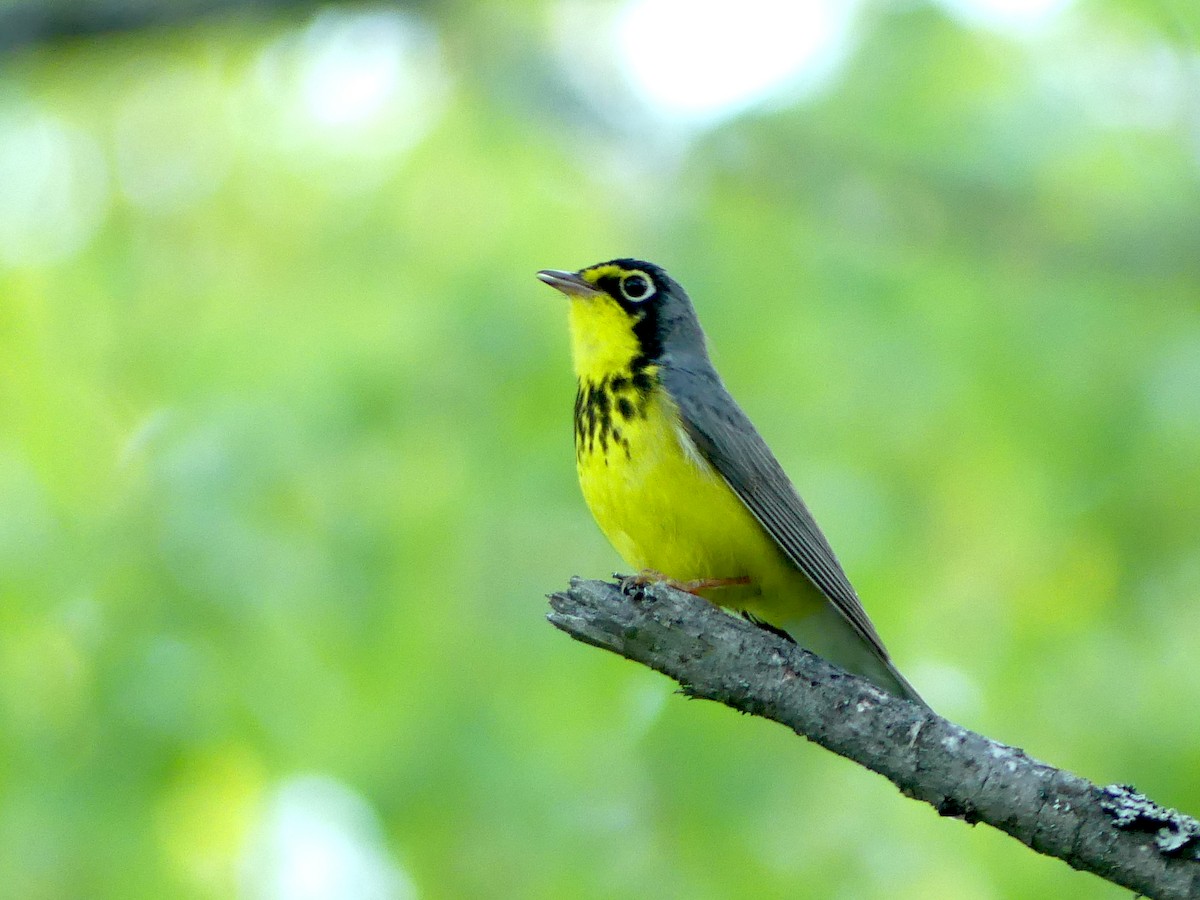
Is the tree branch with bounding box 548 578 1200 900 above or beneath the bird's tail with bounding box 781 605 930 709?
beneath

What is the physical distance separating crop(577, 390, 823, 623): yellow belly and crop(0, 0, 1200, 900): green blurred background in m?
2.13

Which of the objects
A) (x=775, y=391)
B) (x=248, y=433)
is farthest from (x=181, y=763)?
(x=775, y=391)

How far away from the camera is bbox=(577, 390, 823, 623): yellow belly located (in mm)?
6527

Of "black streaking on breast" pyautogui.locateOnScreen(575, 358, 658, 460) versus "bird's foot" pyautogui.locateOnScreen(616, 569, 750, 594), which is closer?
"bird's foot" pyautogui.locateOnScreen(616, 569, 750, 594)

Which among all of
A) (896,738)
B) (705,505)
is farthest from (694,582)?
(896,738)

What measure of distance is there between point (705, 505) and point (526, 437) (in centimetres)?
360

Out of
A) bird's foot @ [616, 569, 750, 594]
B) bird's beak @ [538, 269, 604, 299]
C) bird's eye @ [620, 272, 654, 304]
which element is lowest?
bird's foot @ [616, 569, 750, 594]

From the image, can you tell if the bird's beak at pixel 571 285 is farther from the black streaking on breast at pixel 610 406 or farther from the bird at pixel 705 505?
the black streaking on breast at pixel 610 406

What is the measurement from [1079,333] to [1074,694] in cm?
336

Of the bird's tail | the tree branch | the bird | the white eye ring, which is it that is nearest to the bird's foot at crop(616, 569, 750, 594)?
Answer: the bird

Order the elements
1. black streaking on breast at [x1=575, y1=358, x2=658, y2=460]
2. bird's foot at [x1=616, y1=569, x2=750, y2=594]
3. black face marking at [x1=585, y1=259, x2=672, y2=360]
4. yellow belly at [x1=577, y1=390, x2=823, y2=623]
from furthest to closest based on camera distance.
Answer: black face marking at [x1=585, y1=259, x2=672, y2=360], black streaking on breast at [x1=575, y1=358, x2=658, y2=460], yellow belly at [x1=577, y1=390, x2=823, y2=623], bird's foot at [x1=616, y1=569, x2=750, y2=594]

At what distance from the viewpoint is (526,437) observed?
32.9ft

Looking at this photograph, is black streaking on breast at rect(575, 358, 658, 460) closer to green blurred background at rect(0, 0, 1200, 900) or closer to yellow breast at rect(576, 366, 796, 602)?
yellow breast at rect(576, 366, 796, 602)

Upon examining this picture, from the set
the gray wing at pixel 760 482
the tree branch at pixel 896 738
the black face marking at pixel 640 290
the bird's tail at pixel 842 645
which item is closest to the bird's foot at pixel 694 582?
the gray wing at pixel 760 482
